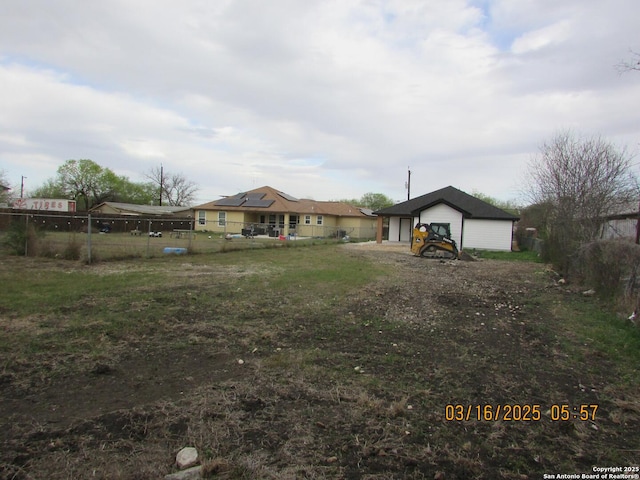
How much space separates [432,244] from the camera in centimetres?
2119

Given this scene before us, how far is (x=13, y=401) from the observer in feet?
12.6

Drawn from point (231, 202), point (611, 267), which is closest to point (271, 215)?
point (231, 202)

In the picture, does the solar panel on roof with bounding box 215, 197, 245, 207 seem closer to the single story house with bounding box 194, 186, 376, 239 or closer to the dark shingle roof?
the single story house with bounding box 194, 186, 376, 239

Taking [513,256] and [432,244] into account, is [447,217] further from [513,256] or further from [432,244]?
[432,244]

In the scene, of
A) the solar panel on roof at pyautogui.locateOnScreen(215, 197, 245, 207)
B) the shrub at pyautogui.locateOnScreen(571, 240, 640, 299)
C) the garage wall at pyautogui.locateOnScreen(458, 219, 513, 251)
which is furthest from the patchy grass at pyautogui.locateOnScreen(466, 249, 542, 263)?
the solar panel on roof at pyautogui.locateOnScreen(215, 197, 245, 207)

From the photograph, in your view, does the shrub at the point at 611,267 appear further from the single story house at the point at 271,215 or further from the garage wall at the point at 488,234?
the single story house at the point at 271,215

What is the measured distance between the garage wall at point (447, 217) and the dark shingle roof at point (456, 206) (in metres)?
0.38

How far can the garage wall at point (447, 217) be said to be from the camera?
2856 cm

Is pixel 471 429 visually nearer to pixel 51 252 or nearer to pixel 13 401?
pixel 13 401

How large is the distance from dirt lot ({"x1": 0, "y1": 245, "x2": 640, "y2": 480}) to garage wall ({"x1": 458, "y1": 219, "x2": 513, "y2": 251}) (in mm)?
22545

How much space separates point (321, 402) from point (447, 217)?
26.7 m

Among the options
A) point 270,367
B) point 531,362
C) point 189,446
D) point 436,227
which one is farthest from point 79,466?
point 436,227

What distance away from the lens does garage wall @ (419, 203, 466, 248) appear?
28.6 metres

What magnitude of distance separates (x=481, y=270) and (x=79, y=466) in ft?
51.7
